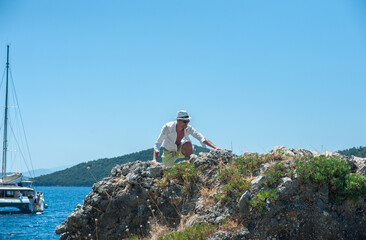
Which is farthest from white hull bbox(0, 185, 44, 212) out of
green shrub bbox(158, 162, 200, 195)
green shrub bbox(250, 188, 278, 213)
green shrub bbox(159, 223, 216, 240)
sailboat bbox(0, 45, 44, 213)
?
green shrub bbox(250, 188, 278, 213)

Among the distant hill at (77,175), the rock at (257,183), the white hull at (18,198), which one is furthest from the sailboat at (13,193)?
the distant hill at (77,175)

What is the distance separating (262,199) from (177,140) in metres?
3.61

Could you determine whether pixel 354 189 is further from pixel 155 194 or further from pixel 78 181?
pixel 78 181

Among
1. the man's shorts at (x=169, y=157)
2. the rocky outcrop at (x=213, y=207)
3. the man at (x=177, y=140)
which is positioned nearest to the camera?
the rocky outcrop at (x=213, y=207)

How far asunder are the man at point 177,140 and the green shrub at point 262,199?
101 inches

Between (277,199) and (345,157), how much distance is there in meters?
2.41

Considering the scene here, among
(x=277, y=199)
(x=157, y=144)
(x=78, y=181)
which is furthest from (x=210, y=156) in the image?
(x=78, y=181)

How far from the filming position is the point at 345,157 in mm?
9695

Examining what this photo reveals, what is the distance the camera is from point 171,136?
11.1m

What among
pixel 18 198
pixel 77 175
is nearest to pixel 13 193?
pixel 18 198

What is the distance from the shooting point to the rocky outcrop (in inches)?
327

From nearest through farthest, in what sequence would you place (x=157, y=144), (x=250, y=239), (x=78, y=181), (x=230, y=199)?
(x=250, y=239)
(x=230, y=199)
(x=157, y=144)
(x=78, y=181)

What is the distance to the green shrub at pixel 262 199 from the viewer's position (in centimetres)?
827

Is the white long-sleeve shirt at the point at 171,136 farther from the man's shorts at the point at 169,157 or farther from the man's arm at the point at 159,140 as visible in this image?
the man's shorts at the point at 169,157
